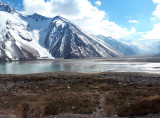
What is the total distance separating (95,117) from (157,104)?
29.4ft

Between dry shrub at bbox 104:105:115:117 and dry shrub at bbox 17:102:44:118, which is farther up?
dry shrub at bbox 17:102:44:118

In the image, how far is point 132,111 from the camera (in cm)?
1830

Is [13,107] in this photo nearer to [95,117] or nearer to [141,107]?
[95,117]

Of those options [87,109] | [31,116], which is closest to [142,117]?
[87,109]

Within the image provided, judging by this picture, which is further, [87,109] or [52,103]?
[52,103]

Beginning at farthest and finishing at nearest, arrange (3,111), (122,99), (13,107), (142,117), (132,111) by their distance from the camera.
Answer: (122,99) < (13,107) < (3,111) < (132,111) < (142,117)

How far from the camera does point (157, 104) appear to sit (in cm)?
1988

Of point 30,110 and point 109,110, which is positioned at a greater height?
point 30,110

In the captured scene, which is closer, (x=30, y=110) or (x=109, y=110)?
(x=109, y=110)

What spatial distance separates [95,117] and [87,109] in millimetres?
2503

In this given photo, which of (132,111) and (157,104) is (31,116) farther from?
(157,104)

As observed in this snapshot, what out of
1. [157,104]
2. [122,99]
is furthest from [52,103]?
[157,104]

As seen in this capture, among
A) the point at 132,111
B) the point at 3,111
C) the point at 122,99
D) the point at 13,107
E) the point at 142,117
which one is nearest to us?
the point at 142,117

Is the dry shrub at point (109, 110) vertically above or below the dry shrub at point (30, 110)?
below
